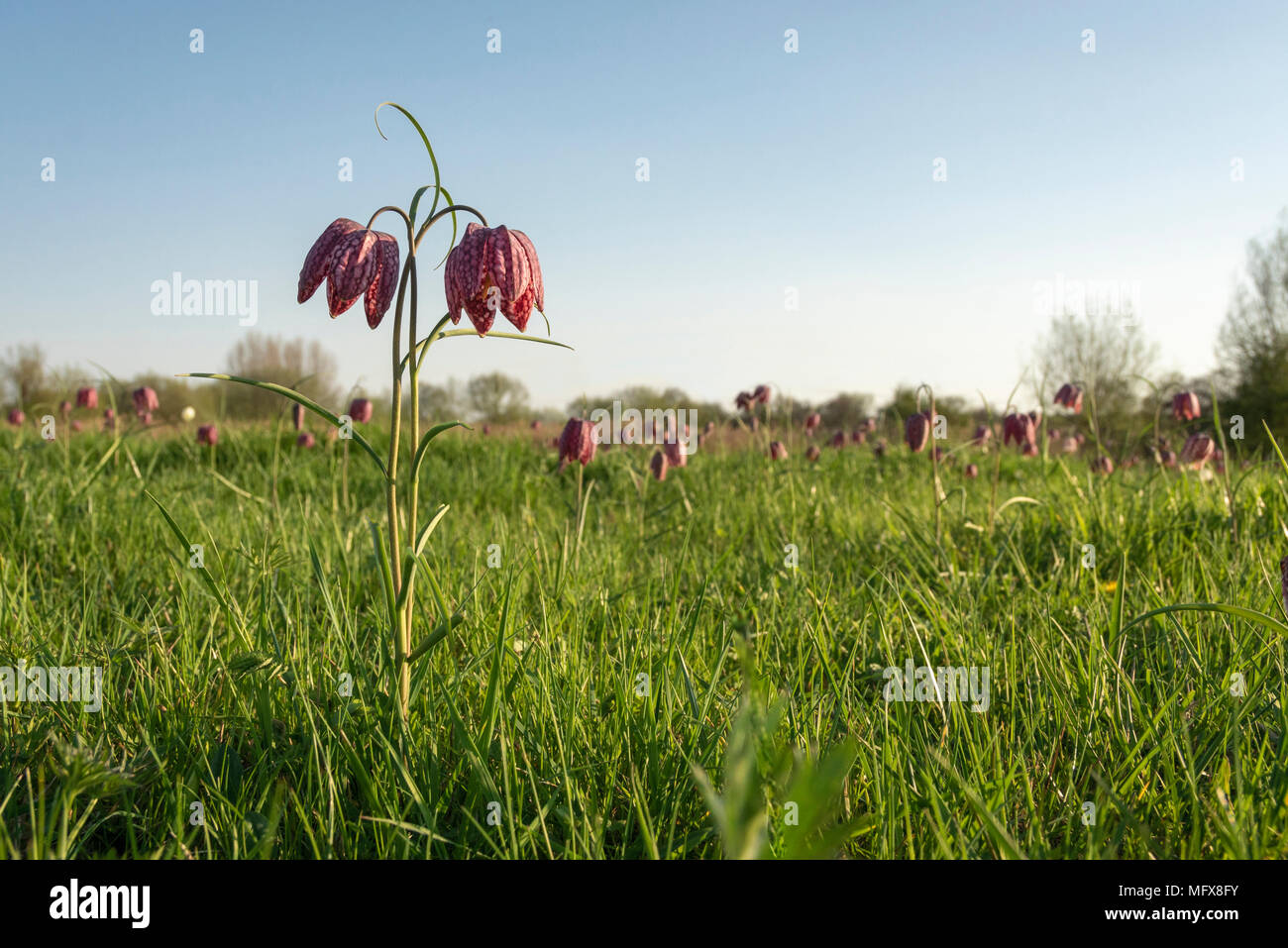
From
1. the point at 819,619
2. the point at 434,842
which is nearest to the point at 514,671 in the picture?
the point at 434,842

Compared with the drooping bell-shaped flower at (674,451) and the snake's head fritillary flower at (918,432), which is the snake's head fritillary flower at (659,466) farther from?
the snake's head fritillary flower at (918,432)

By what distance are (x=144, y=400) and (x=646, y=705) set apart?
4483 mm

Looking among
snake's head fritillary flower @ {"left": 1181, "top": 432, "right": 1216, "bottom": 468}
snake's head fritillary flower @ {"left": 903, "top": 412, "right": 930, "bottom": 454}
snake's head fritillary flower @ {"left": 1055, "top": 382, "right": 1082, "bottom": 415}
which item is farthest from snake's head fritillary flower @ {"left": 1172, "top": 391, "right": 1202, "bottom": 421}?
snake's head fritillary flower @ {"left": 903, "top": 412, "right": 930, "bottom": 454}

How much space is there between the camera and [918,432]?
332 cm

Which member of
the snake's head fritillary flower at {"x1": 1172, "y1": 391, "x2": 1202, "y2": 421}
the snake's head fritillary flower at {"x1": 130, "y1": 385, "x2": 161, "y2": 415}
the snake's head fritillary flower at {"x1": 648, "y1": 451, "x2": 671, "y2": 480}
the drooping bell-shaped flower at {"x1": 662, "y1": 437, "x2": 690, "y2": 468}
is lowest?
the snake's head fritillary flower at {"x1": 648, "y1": 451, "x2": 671, "y2": 480}

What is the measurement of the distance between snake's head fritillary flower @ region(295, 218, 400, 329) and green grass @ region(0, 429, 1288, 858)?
58 centimetres

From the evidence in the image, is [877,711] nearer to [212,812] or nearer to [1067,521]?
[212,812]

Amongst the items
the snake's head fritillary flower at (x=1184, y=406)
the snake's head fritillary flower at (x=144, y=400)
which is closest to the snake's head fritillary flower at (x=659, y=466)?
the snake's head fritillary flower at (x=1184, y=406)

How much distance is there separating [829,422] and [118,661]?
16.8 meters

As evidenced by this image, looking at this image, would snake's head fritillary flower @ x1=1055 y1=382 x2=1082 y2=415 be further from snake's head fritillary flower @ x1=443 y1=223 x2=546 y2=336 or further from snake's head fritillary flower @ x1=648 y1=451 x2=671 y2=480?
snake's head fritillary flower @ x1=443 y1=223 x2=546 y2=336

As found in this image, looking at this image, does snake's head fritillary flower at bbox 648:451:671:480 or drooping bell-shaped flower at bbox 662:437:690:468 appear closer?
snake's head fritillary flower at bbox 648:451:671:480

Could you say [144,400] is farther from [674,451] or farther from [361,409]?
[674,451]

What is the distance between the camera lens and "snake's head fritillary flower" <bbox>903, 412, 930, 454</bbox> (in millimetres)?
3283

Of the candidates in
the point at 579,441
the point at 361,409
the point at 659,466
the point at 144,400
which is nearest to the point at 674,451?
the point at 659,466
